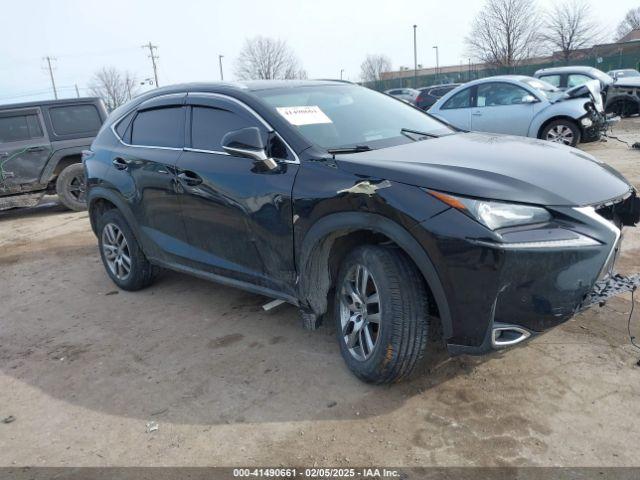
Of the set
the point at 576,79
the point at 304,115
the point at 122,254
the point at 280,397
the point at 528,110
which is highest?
the point at 304,115

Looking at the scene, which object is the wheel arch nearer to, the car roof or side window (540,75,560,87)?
the car roof

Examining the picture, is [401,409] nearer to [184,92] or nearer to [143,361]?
[143,361]

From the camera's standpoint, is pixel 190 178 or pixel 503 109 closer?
pixel 190 178

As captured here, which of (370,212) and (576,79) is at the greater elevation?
(576,79)

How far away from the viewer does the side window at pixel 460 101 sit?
11234 mm

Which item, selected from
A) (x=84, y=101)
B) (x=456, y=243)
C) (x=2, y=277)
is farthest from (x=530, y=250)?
(x=84, y=101)

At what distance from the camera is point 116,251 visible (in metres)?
5.25

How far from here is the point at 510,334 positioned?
2711mm

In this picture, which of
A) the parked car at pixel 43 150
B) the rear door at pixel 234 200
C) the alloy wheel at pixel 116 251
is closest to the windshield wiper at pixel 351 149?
the rear door at pixel 234 200

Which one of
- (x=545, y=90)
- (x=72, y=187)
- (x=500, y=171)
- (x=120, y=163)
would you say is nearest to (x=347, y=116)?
(x=500, y=171)

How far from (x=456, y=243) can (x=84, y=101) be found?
9274 millimetres

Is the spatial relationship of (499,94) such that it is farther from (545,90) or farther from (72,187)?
(72,187)

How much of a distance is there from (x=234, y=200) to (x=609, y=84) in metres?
15.1

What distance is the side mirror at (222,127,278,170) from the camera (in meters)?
3.31
